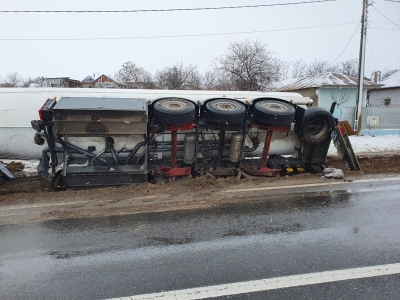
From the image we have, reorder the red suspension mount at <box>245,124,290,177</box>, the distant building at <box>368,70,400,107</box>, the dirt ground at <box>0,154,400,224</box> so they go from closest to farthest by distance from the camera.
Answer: the dirt ground at <box>0,154,400,224</box>
the red suspension mount at <box>245,124,290,177</box>
the distant building at <box>368,70,400,107</box>

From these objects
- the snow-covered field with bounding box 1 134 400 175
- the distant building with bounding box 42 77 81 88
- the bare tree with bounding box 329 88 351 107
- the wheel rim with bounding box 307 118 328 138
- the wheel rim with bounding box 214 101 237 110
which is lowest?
the snow-covered field with bounding box 1 134 400 175

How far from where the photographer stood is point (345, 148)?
301 inches

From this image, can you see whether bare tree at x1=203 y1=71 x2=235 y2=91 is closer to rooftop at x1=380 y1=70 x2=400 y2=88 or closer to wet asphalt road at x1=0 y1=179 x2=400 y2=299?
rooftop at x1=380 y1=70 x2=400 y2=88

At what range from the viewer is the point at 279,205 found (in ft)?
16.0

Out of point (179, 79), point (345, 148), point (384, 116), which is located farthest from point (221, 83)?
point (345, 148)

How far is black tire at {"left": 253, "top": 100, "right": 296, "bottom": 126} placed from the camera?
21.4ft

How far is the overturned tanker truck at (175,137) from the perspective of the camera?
20.0ft

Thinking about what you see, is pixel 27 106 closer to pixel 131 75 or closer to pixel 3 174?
pixel 3 174

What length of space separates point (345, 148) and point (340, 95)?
51.3 feet

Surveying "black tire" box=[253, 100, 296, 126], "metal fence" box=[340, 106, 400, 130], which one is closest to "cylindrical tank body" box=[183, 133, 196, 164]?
"black tire" box=[253, 100, 296, 126]

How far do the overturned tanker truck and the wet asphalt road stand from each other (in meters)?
2.15

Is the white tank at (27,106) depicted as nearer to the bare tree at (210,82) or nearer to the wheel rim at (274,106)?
the wheel rim at (274,106)

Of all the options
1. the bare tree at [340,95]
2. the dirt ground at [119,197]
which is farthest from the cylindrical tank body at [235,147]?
the bare tree at [340,95]

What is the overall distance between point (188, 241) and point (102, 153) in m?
3.73
